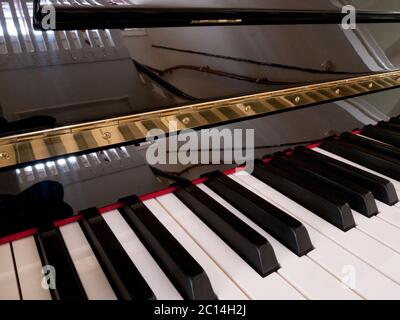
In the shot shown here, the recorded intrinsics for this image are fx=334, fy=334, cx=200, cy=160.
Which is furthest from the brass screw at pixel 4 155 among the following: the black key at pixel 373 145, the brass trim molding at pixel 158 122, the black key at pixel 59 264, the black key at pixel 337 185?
the black key at pixel 373 145

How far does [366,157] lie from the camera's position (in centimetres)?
109

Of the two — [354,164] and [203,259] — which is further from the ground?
[354,164]

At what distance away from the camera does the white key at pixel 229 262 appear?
0.63m

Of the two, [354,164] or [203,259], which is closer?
[203,259]

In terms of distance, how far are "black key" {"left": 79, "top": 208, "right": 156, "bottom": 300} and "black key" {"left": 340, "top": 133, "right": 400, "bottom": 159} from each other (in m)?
0.91

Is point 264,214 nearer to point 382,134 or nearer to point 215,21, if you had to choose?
point 215,21

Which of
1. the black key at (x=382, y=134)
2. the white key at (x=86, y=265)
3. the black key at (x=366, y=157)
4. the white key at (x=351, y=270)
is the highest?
the black key at (x=382, y=134)

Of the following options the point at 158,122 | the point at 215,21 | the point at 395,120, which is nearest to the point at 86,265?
the point at 158,122

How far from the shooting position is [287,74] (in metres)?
1.11

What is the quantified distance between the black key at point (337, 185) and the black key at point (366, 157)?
161mm

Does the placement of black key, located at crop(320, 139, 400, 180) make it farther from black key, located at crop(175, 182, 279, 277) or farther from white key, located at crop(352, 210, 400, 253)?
black key, located at crop(175, 182, 279, 277)

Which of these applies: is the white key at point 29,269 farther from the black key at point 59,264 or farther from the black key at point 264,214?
the black key at point 264,214

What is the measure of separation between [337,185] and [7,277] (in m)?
0.80

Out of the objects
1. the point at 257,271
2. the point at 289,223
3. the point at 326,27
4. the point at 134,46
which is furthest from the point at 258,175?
the point at 326,27
